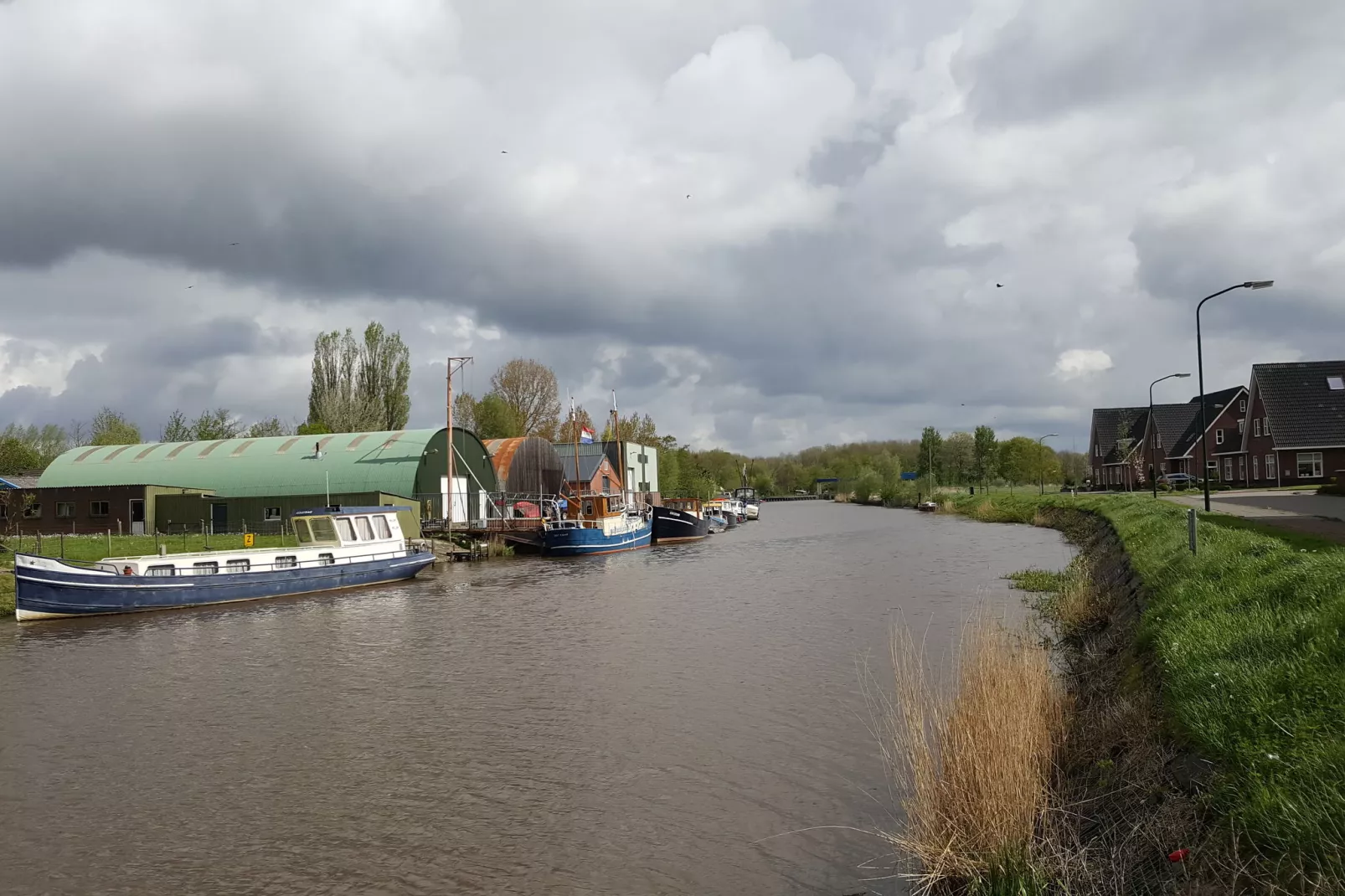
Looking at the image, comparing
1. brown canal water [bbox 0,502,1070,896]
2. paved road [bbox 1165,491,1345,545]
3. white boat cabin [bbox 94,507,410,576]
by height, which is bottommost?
brown canal water [bbox 0,502,1070,896]

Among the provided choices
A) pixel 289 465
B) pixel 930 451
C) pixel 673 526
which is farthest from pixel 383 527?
pixel 930 451

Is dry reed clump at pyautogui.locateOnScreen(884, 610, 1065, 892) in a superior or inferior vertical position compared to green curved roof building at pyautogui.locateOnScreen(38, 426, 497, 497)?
inferior

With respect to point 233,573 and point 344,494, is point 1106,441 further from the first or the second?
point 233,573

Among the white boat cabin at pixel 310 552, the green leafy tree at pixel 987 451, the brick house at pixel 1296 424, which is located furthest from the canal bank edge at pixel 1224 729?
the green leafy tree at pixel 987 451

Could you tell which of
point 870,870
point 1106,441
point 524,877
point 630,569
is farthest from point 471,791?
point 1106,441

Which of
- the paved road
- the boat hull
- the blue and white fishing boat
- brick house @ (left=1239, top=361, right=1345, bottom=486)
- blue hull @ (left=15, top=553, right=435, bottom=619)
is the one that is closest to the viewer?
the paved road

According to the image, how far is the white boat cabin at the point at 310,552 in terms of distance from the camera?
29359mm

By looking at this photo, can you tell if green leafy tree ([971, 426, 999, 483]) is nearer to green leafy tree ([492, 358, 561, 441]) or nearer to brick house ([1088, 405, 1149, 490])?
brick house ([1088, 405, 1149, 490])

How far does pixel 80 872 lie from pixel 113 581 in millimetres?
21875

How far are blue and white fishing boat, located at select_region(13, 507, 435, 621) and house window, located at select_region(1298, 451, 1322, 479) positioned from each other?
6278 centimetres

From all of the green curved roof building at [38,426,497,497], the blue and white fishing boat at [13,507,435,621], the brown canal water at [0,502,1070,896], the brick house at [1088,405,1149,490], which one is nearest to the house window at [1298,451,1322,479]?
the brick house at [1088,405,1149,490]

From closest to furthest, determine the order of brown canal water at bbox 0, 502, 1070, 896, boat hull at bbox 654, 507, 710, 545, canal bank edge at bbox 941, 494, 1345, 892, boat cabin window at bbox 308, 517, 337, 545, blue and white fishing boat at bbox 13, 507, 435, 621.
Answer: canal bank edge at bbox 941, 494, 1345, 892 < brown canal water at bbox 0, 502, 1070, 896 < blue and white fishing boat at bbox 13, 507, 435, 621 < boat cabin window at bbox 308, 517, 337, 545 < boat hull at bbox 654, 507, 710, 545

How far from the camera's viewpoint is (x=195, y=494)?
49969 mm

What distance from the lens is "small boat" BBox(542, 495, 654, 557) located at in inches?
2066
